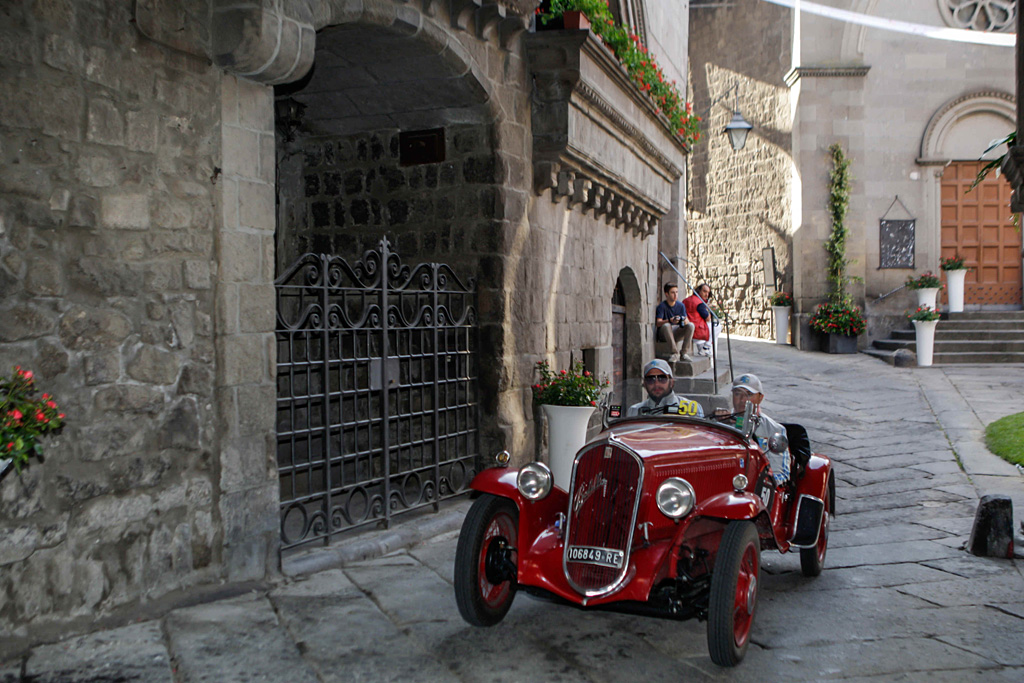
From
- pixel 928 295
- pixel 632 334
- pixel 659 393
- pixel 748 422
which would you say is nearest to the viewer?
pixel 748 422

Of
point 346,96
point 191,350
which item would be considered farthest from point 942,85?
point 191,350

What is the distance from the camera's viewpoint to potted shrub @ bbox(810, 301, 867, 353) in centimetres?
1717

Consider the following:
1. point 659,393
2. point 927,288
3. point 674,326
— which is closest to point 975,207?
point 927,288

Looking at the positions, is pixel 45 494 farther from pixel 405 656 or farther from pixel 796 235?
pixel 796 235

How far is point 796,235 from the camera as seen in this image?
60.5 ft

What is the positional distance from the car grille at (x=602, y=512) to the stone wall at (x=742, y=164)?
1469 cm

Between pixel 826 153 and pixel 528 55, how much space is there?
12.6 meters

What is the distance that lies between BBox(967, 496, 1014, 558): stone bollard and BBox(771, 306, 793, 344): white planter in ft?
45.6

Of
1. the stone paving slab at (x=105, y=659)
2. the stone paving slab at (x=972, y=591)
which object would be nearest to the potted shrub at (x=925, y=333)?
the stone paving slab at (x=972, y=591)

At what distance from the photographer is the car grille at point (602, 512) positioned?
3801 mm

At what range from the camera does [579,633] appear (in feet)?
13.4

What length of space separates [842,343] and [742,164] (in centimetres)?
557

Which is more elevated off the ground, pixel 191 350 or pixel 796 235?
pixel 796 235

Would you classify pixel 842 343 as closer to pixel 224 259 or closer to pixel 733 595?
pixel 733 595
